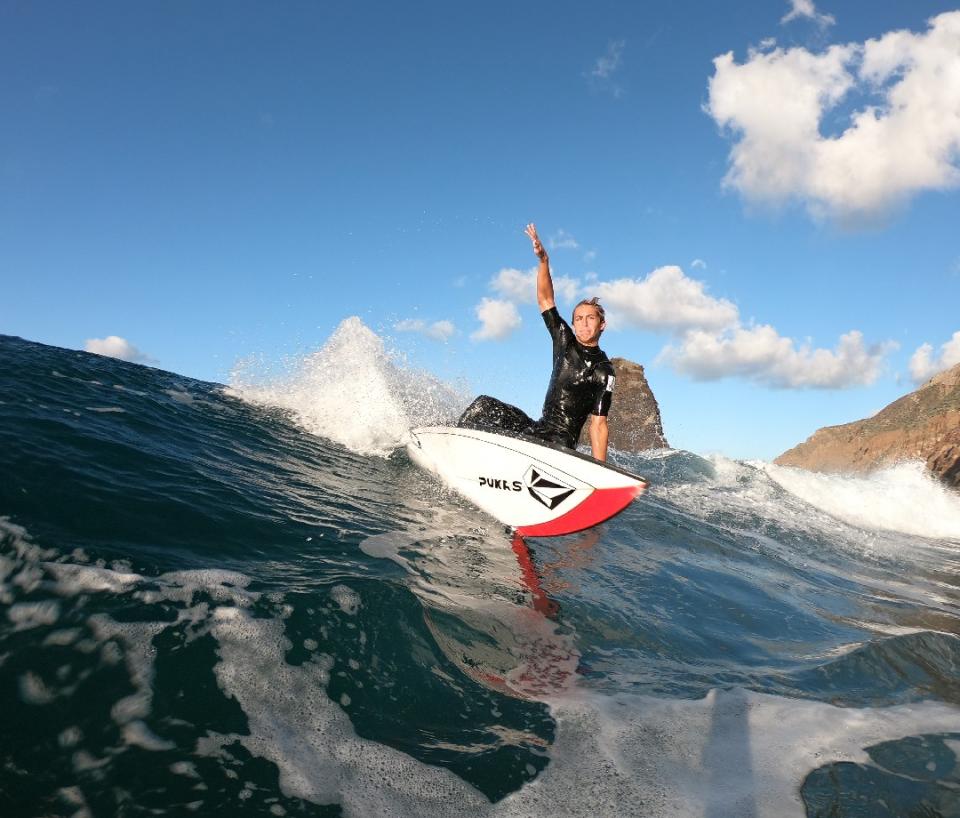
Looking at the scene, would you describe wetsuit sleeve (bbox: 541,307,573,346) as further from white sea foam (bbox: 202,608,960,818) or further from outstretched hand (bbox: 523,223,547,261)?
white sea foam (bbox: 202,608,960,818)

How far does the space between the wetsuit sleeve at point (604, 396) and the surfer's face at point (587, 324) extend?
18.7 inches

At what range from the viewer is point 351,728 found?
2.74 meters

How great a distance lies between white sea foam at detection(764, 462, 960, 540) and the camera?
18.5m

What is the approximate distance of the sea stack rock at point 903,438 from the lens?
45.6 meters

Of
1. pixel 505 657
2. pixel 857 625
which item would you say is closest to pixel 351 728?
pixel 505 657

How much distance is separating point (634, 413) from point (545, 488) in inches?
1778

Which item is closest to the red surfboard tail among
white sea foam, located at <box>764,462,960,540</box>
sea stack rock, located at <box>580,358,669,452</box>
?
white sea foam, located at <box>764,462,960,540</box>

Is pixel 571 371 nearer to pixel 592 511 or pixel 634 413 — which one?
pixel 592 511

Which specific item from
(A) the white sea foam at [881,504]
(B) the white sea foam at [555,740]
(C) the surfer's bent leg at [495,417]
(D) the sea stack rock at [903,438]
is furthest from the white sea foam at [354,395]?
(D) the sea stack rock at [903,438]

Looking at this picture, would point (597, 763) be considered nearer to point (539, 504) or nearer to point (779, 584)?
point (539, 504)

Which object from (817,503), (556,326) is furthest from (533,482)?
(817,503)

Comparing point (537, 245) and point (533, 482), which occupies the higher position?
point (537, 245)

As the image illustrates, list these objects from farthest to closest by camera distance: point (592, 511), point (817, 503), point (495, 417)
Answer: point (817, 503) < point (495, 417) < point (592, 511)

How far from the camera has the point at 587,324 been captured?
22.7 ft
